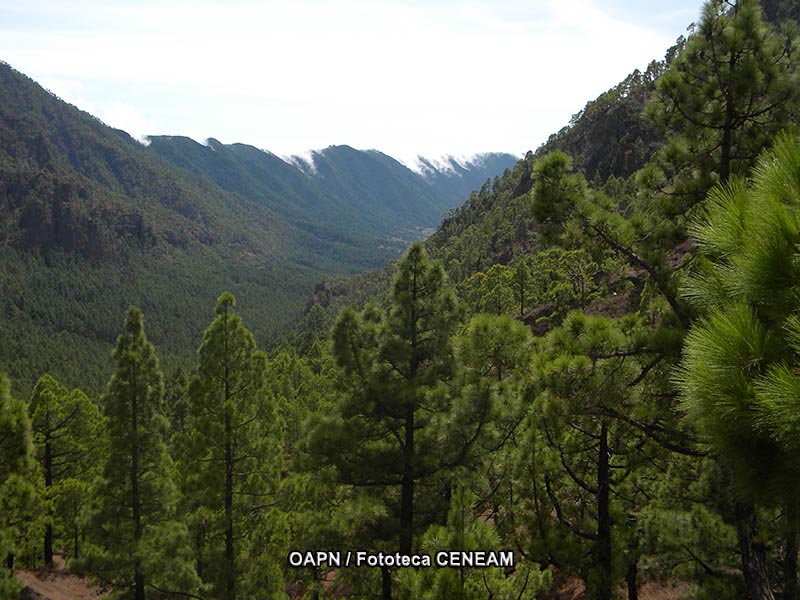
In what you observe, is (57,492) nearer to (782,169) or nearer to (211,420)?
(211,420)

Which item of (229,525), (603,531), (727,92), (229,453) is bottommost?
(229,525)

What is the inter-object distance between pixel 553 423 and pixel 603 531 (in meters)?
2.16

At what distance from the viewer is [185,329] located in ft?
539

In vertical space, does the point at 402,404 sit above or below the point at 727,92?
below

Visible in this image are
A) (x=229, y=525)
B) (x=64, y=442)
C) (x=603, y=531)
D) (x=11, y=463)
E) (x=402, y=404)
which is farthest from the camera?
(x=64, y=442)

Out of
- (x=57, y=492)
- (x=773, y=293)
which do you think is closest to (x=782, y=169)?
(x=773, y=293)

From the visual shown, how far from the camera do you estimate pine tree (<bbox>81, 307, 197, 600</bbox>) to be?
1411 centimetres

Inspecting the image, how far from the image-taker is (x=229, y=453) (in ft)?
49.1

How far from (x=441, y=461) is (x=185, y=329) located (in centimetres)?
17008

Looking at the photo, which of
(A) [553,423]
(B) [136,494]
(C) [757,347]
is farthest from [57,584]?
(C) [757,347]

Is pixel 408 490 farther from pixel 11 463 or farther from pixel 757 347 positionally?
pixel 757 347

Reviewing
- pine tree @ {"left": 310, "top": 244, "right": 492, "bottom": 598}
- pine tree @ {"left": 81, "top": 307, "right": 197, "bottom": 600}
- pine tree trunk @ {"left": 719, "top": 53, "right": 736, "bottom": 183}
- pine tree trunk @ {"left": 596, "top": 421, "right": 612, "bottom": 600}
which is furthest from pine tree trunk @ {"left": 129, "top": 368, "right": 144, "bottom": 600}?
pine tree trunk @ {"left": 719, "top": 53, "right": 736, "bottom": 183}

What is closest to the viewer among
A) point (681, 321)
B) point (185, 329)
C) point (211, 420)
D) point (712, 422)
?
point (712, 422)

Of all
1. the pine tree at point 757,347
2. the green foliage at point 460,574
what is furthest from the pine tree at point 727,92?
the green foliage at point 460,574
